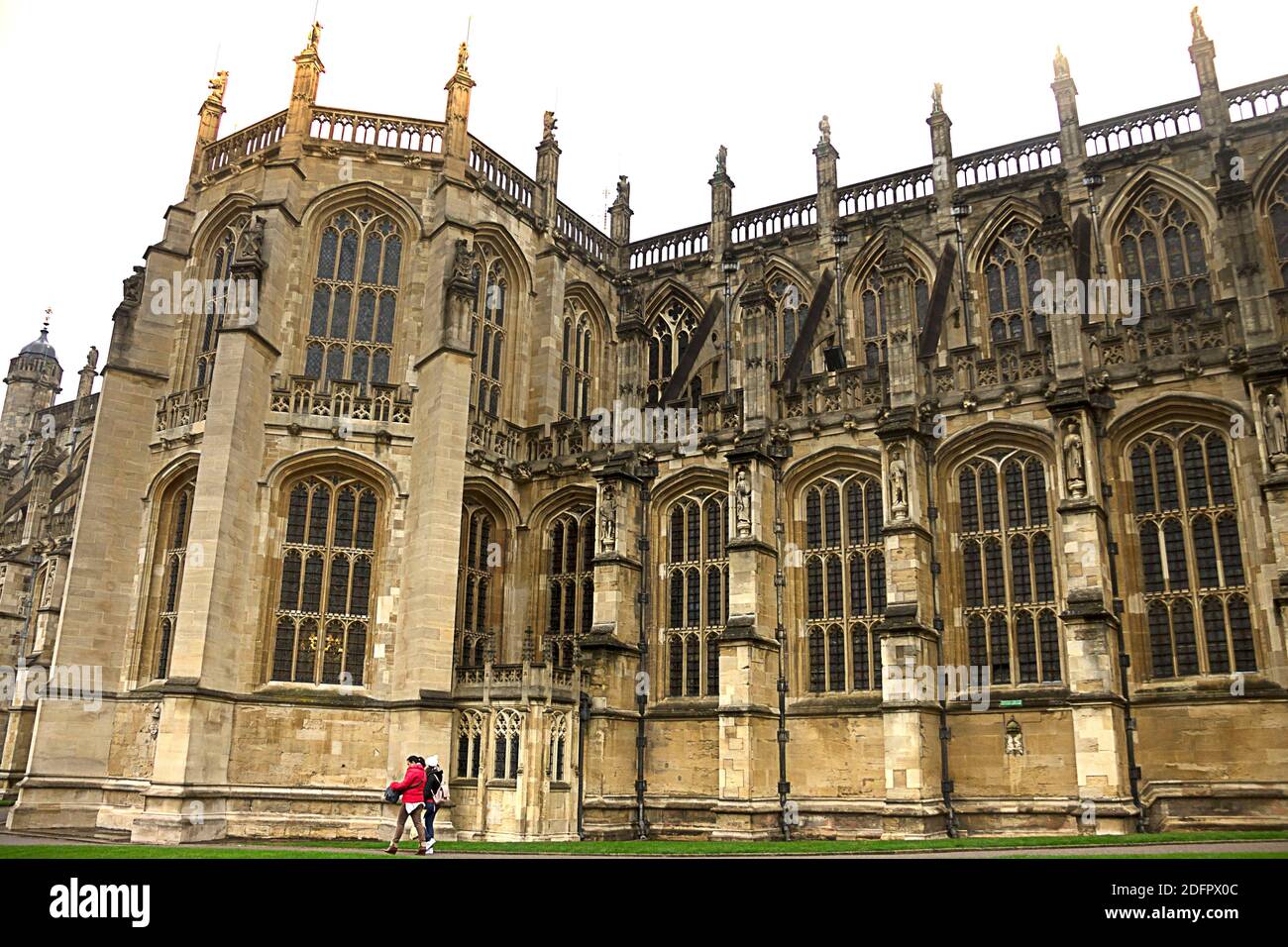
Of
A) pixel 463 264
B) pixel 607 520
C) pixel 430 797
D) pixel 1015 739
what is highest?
pixel 463 264

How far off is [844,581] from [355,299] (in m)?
15.2

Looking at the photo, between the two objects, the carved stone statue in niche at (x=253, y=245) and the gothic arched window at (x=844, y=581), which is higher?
the carved stone statue in niche at (x=253, y=245)

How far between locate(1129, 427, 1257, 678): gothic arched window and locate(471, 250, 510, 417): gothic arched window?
57.2ft

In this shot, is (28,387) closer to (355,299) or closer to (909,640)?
(355,299)

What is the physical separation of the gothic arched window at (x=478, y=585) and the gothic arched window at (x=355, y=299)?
4.94m

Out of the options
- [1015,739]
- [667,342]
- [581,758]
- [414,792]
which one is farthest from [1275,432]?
[667,342]

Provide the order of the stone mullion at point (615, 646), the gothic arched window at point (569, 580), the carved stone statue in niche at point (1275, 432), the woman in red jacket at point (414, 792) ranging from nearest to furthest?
1. the woman in red jacket at point (414, 792)
2. the carved stone statue in niche at point (1275, 432)
3. the stone mullion at point (615, 646)
4. the gothic arched window at point (569, 580)

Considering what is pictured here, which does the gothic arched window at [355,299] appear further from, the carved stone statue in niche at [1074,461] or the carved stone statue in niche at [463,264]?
the carved stone statue in niche at [1074,461]

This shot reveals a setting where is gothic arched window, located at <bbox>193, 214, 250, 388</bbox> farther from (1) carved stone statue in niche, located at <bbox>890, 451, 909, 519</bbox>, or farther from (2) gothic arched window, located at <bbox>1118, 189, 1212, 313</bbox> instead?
(2) gothic arched window, located at <bbox>1118, 189, 1212, 313</bbox>

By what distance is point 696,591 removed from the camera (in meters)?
27.6

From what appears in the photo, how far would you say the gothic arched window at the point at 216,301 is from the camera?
27.2 metres

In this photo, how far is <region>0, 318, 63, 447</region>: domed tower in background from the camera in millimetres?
52500

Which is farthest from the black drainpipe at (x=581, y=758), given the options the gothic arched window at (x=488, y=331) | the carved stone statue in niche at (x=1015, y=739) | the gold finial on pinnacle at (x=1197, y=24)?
the gold finial on pinnacle at (x=1197, y=24)
